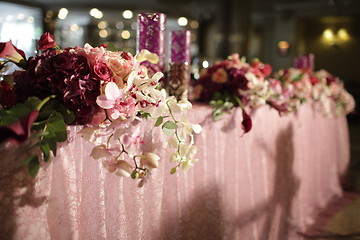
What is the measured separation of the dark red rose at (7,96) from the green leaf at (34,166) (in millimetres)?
195

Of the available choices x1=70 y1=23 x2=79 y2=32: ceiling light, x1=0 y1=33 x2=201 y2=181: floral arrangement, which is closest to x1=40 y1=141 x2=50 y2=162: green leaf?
x1=0 y1=33 x2=201 y2=181: floral arrangement

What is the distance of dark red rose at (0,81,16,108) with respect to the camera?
0.98m

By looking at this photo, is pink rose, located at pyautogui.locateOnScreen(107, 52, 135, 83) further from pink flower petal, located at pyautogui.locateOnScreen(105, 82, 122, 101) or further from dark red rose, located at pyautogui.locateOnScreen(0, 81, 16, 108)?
dark red rose, located at pyautogui.locateOnScreen(0, 81, 16, 108)

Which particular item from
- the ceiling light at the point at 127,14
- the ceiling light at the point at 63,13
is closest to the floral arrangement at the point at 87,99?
the ceiling light at the point at 63,13

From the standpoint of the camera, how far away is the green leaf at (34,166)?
86 centimetres

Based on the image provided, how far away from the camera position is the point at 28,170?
3.06ft

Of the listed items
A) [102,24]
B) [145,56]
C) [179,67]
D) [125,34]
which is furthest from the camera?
[125,34]

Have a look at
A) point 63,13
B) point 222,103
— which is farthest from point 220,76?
point 63,13

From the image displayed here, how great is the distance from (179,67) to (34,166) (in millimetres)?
913

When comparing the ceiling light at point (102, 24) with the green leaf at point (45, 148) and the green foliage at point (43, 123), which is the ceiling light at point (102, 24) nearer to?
the green foliage at point (43, 123)

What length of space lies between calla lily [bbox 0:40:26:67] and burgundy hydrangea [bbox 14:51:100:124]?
0.04m

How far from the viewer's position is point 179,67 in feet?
5.47

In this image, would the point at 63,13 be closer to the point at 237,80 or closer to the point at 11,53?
the point at 237,80

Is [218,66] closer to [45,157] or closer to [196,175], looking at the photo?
[196,175]
